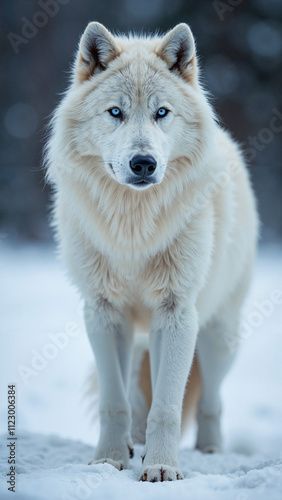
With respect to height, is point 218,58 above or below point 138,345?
above

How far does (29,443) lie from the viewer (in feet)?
10.9

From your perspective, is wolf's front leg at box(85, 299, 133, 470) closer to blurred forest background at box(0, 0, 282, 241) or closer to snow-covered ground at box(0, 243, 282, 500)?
snow-covered ground at box(0, 243, 282, 500)

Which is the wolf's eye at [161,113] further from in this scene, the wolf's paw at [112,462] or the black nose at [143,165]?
the wolf's paw at [112,462]

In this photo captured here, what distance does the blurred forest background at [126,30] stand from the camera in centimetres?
965

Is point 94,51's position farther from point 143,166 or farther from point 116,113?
point 143,166

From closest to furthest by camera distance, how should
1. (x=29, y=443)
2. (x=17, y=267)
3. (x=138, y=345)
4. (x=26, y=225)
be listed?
1. (x=29, y=443)
2. (x=138, y=345)
3. (x=17, y=267)
4. (x=26, y=225)

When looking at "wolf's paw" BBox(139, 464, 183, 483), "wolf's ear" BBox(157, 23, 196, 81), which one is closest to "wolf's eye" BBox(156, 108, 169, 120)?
"wolf's ear" BBox(157, 23, 196, 81)

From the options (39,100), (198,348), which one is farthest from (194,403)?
(39,100)

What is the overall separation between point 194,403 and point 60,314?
276 cm

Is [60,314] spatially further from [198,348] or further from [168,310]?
[168,310]

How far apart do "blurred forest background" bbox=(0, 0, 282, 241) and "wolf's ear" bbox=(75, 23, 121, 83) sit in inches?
253

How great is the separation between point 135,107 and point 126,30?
7704 mm

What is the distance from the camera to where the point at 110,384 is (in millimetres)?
2949

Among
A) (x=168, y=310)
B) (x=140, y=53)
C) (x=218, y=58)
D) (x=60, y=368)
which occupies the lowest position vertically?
(x=60, y=368)
